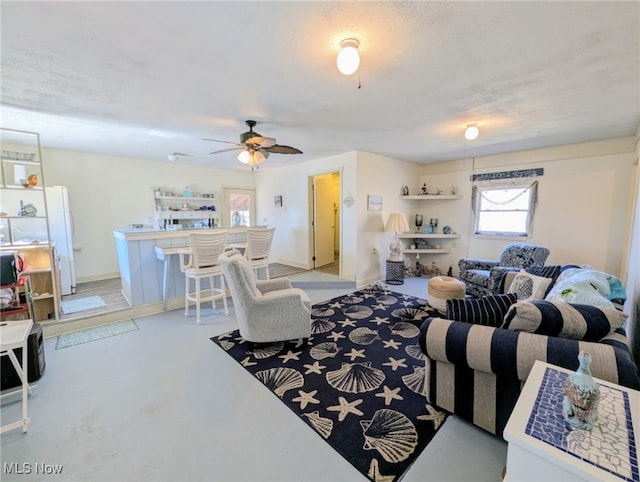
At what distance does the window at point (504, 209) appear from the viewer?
191 inches

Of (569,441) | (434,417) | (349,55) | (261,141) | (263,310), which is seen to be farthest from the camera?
(261,141)

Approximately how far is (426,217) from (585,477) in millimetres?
5829

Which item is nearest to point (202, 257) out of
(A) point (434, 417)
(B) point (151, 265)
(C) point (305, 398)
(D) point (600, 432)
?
(B) point (151, 265)

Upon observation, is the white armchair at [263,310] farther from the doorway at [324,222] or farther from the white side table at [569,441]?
the doorway at [324,222]

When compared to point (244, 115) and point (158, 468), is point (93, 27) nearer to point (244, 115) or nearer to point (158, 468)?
point (244, 115)

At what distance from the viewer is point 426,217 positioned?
6.23 m

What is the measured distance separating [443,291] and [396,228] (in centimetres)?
177

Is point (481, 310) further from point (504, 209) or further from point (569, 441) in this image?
point (504, 209)

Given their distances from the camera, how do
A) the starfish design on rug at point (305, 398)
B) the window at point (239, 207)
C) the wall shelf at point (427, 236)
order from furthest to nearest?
the window at point (239, 207), the wall shelf at point (427, 236), the starfish design on rug at point (305, 398)

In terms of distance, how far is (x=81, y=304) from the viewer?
376 centimetres

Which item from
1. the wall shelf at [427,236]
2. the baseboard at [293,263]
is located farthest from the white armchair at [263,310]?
the wall shelf at [427,236]

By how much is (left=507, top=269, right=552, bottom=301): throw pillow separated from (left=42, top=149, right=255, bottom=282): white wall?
6.42 metres

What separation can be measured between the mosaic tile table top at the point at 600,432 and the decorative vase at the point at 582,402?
23mm

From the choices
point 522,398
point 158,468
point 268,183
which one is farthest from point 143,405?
point 268,183
